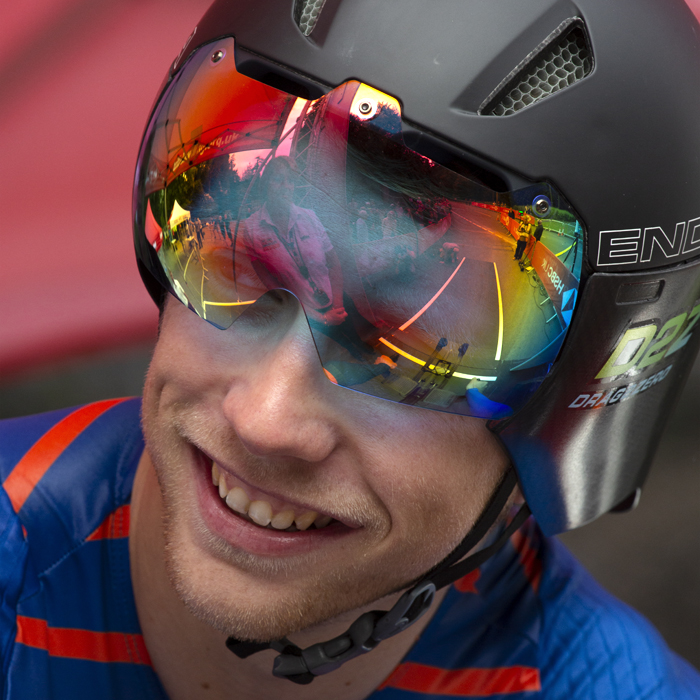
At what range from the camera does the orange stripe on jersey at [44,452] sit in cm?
118

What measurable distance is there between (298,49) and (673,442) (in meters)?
2.21

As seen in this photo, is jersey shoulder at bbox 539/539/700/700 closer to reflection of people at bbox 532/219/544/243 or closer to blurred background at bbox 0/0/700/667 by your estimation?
reflection of people at bbox 532/219/544/243

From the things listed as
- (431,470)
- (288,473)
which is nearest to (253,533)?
(288,473)

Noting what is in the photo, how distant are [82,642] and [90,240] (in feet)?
5.06

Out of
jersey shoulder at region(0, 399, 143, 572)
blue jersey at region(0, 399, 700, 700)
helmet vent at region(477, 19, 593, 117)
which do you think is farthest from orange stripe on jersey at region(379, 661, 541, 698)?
helmet vent at region(477, 19, 593, 117)

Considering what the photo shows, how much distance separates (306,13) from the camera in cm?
95

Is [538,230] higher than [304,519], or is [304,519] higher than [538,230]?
[538,230]

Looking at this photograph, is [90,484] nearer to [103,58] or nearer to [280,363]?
[280,363]

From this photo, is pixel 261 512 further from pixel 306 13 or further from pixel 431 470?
pixel 306 13

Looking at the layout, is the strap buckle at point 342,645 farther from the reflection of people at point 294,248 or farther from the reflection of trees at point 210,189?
the reflection of trees at point 210,189

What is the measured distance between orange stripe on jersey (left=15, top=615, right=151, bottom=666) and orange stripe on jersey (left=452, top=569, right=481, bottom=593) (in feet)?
1.66

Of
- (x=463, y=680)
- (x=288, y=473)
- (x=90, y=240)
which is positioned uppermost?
(x=288, y=473)

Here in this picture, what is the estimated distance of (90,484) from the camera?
123cm

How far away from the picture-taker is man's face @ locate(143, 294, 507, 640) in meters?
0.89
